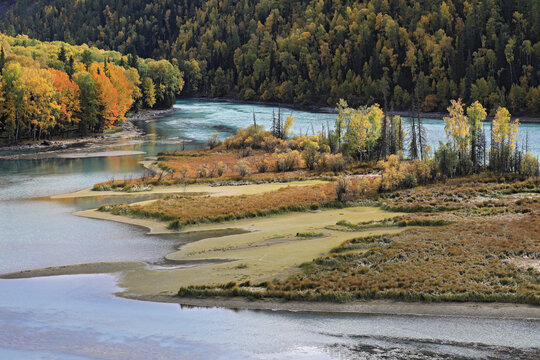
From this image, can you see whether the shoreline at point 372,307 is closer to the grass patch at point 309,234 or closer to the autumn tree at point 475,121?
the grass patch at point 309,234

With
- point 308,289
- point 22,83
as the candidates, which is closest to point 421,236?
point 308,289

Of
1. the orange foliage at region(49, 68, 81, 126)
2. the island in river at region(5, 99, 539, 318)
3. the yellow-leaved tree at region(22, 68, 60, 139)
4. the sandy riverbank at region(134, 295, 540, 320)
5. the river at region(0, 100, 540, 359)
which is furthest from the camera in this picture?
the orange foliage at region(49, 68, 81, 126)

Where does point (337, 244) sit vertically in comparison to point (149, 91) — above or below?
below

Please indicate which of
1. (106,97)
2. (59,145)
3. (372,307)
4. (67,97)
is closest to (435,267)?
(372,307)

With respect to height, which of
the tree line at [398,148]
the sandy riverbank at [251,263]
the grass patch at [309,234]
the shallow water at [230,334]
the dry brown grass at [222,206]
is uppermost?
the tree line at [398,148]

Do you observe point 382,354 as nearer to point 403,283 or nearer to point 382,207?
point 403,283

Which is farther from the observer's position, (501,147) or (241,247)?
(501,147)

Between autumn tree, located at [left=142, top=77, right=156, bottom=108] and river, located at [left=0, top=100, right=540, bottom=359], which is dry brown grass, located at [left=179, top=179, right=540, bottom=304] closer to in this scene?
river, located at [left=0, top=100, right=540, bottom=359]

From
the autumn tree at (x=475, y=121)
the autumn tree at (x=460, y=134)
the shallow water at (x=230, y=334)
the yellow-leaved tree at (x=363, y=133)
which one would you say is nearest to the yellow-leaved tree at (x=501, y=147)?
the autumn tree at (x=475, y=121)

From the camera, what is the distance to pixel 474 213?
5738cm

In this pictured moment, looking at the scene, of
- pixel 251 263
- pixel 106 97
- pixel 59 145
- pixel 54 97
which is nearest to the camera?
pixel 251 263

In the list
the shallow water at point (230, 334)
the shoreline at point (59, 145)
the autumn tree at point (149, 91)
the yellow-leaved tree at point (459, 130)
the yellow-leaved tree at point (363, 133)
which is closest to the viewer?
the shallow water at point (230, 334)

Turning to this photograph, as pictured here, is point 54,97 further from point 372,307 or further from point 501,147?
point 372,307

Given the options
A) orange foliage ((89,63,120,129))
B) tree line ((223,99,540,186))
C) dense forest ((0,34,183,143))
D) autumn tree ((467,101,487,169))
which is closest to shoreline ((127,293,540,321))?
tree line ((223,99,540,186))
